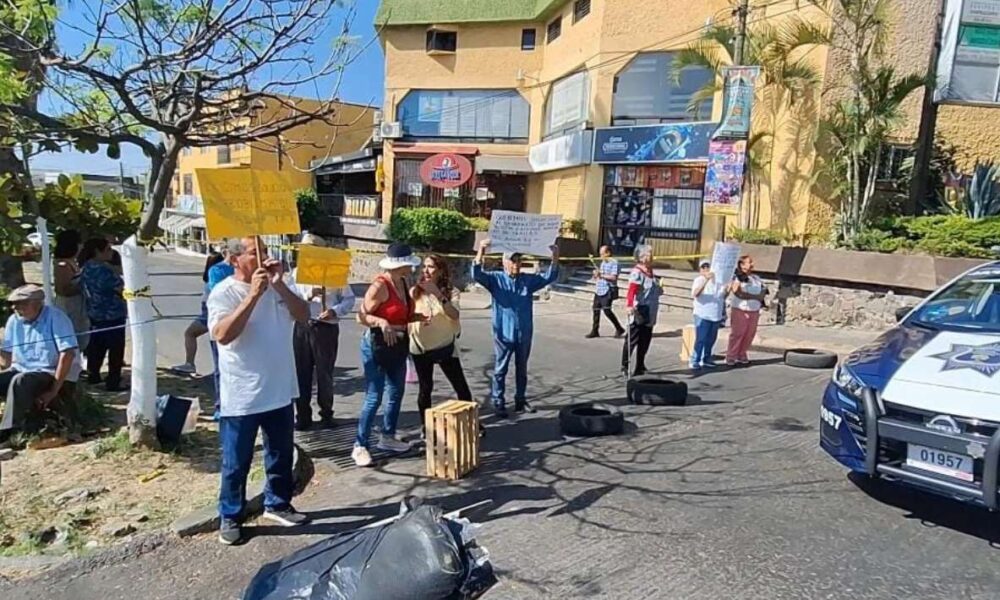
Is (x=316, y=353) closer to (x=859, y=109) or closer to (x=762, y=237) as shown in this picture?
(x=762, y=237)

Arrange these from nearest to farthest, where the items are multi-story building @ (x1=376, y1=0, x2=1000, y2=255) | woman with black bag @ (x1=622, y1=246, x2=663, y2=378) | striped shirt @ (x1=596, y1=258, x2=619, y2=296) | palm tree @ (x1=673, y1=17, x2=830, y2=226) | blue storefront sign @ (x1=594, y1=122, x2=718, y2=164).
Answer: woman with black bag @ (x1=622, y1=246, x2=663, y2=378), striped shirt @ (x1=596, y1=258, x2=619, y2=296), palm tree @ (x1=673, y1=17, x2=830, y2=226), multi-story building @ (x1=376, y1=0, x2=1000, y2=255), blue storefront sign @ (x1=594, y1=122, x2=718, y2=164)

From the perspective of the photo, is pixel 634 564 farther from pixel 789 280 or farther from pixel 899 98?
pixel 899 98

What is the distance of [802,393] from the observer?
7.71 meters

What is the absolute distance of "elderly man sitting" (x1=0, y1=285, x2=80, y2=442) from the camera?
5.07m

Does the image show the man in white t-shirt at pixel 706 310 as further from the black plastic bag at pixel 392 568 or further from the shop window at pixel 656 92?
the shop window at pixel 656 92

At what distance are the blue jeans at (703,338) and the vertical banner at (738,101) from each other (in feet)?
21.3

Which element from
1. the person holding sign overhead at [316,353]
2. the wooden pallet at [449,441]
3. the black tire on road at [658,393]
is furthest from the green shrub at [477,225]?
the wooden pallet at [449,441]

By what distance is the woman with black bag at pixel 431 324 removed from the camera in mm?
5547

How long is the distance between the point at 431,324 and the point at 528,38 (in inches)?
813

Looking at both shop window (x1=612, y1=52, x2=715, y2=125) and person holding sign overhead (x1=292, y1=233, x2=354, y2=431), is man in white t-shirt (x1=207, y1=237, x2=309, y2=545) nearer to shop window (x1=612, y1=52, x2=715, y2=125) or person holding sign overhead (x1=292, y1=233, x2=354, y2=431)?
person holding sign overhead (x1=292, y1=233, x2=354, y2=431)

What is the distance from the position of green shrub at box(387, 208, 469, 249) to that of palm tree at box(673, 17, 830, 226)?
24.9 ft

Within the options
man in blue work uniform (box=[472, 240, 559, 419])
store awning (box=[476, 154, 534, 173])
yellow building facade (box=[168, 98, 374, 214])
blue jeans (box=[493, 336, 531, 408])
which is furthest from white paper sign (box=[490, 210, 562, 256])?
yellow building facade (box=[168, 98, 374, 214])

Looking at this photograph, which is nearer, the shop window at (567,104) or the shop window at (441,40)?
the shop window at (567,104)

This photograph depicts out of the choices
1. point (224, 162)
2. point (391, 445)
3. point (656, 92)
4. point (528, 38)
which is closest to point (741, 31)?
point (656, 92)
